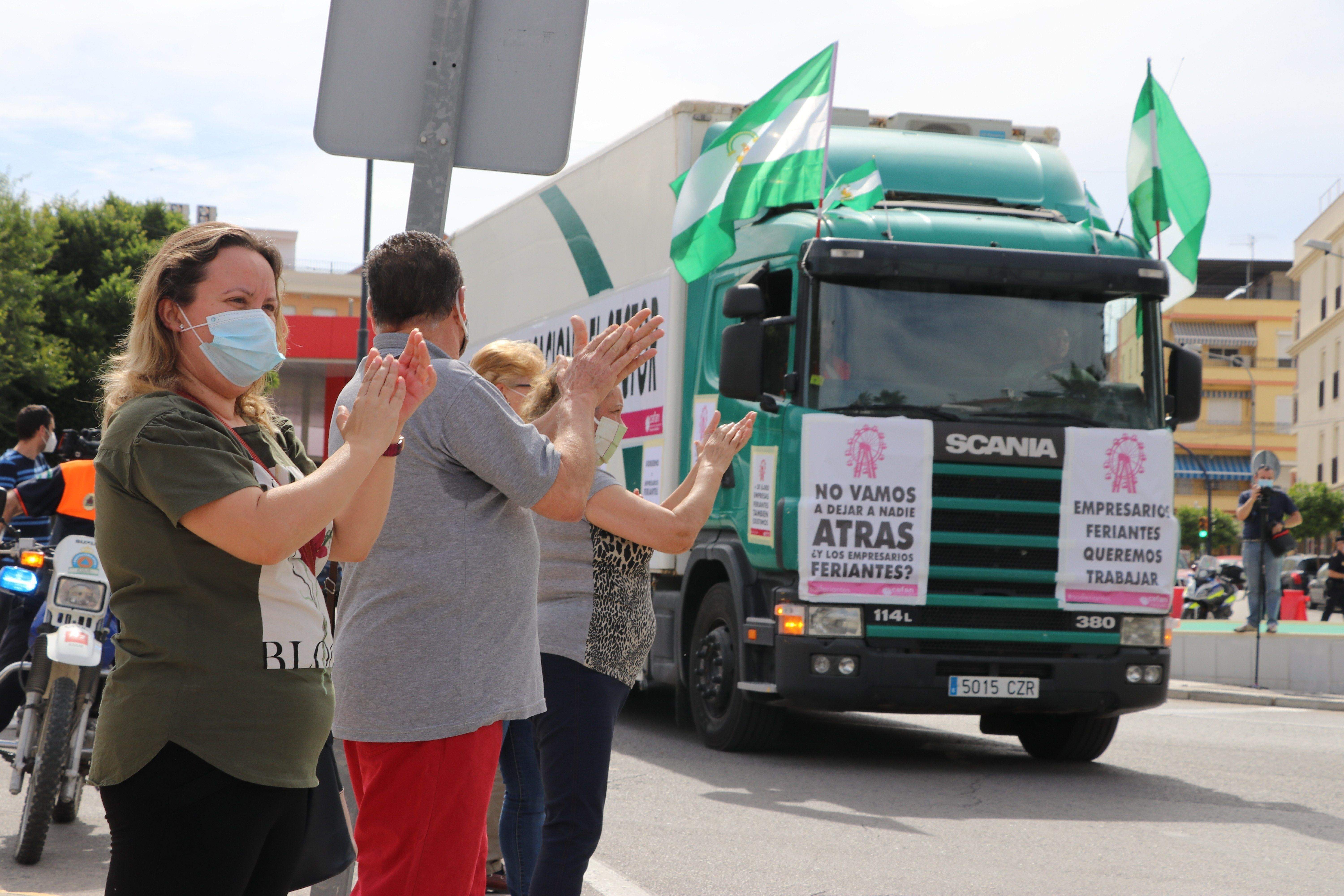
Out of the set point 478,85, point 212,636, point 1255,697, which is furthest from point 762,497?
point 1255,697

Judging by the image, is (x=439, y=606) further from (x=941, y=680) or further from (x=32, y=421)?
(x=32, y=421)

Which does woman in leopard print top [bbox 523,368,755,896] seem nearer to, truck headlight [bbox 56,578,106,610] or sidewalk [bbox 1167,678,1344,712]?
truck headlight [bbox 56,578,106,610]

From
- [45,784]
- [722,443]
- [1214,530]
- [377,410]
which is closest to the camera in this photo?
[377,410]

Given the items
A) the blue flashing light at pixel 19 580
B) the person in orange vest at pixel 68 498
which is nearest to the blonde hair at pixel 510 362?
the person in orange vest at pixel 68 498

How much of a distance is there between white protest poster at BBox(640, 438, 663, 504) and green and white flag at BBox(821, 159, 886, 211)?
6.38 ft

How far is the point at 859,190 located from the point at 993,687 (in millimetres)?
2993

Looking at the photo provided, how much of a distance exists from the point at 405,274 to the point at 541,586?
1323 millimetres

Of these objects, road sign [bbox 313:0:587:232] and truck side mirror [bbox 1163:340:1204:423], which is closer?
road sign [bbox 313:0:587:232]

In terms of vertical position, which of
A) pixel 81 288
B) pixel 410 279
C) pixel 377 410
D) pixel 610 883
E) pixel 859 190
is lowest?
pixel 610 883

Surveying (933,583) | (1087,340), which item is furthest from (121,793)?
(1087,340)

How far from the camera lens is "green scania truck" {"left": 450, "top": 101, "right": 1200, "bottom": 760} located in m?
7.85

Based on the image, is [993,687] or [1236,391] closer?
[993,687]

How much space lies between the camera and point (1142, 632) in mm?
8297

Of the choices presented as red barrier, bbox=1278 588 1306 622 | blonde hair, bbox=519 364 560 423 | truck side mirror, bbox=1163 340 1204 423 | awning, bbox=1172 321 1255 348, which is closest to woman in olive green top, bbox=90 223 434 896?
blonde hair, bbox=519 364 560 423
